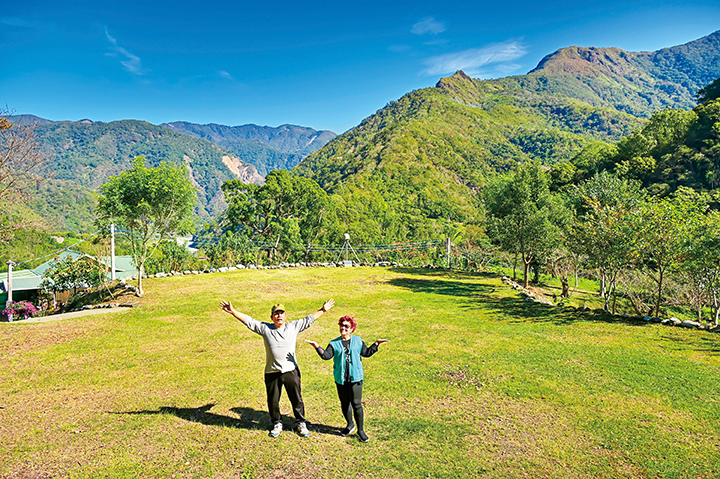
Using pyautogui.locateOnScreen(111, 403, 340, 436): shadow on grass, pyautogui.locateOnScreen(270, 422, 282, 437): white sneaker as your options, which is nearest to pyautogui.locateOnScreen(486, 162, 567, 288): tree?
pyautogui.locateOnScreen(111, 403, 340, 436): shadow on grass

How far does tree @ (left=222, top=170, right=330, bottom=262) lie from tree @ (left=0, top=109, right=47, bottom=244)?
61.0 feet

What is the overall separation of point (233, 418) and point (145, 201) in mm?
13765

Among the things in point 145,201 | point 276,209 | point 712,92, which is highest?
point 712,92

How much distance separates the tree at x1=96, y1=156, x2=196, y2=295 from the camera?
55.1 feet

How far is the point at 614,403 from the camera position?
710cm

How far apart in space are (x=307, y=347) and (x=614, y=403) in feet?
24.6

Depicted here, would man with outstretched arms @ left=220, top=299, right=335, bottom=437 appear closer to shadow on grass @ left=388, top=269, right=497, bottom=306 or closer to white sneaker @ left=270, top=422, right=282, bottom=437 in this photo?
white sneaker @ left=270, top=422, right=282, bottom=437

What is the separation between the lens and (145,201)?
1692 centimetres

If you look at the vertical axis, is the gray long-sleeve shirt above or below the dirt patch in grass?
above

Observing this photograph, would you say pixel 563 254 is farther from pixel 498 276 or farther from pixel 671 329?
pixel 671 329

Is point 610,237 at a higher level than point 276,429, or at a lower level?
higher

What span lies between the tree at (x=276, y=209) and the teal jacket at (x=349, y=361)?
87.4 feet

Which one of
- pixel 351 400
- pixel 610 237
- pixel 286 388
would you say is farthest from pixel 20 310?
pixel 610 237

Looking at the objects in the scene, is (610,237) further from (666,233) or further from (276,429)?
(276,429)
